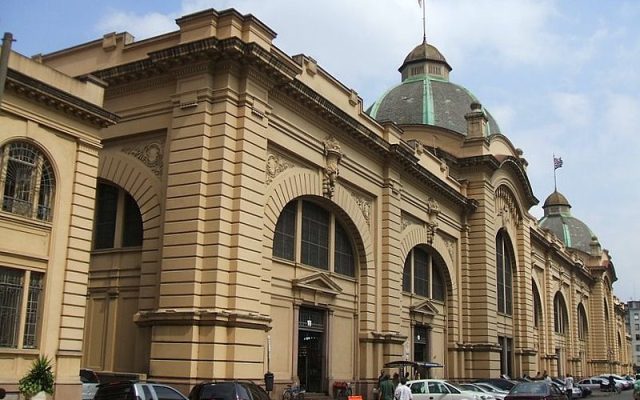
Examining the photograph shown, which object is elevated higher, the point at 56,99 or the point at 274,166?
the point at 274,166

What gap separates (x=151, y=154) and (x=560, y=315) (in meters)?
60.1

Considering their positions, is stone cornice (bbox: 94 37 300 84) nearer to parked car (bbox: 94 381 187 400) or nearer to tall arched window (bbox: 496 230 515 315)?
parked car (bbox: 94 381 187 400)

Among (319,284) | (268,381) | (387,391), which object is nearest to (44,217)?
(268,381)

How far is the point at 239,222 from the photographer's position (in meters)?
25.8

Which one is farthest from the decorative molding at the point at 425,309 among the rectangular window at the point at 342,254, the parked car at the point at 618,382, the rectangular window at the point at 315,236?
the parked car at the point at 618,382

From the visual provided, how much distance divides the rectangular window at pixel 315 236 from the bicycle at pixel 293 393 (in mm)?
5420

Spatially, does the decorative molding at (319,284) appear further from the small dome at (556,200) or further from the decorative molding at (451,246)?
the small dome at (556,200)

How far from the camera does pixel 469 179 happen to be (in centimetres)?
4944

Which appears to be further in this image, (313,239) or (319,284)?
(313,239)

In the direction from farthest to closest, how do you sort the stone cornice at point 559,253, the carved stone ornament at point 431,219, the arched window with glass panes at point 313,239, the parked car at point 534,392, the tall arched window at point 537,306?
the tall arched window at point 537,306, the stone cornice at point 559,253, the carved stone ornament at point 431,219, the arched window with glass panes at point 313,239, the parked car at point 534,392

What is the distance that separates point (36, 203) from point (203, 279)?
6200mm

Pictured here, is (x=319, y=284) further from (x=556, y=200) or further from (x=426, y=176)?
(x=556, y=200)

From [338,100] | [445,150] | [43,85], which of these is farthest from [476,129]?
[43,85]

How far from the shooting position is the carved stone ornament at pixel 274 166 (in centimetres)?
2872
